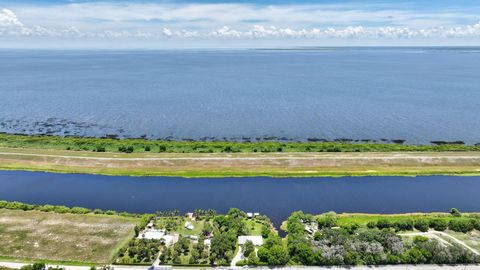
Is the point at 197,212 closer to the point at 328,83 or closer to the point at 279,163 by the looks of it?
the point at 279,163

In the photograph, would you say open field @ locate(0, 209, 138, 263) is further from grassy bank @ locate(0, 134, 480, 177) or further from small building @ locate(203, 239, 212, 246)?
grassy bank @ locate(0, 134, 480, 177)

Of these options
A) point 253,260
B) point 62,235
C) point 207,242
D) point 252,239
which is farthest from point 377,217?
point 62,235

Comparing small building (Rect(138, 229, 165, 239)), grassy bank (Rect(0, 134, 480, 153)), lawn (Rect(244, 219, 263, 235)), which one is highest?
grassy bank (Rect(0, 134, 480, 153))

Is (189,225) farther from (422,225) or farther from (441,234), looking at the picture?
(441,234)

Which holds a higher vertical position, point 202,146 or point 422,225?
point 202,146

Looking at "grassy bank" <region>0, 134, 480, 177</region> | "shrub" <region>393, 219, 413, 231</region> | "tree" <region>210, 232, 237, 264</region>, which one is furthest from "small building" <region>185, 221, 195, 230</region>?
"shrub" <region>393, 219, 413, 231</region>
